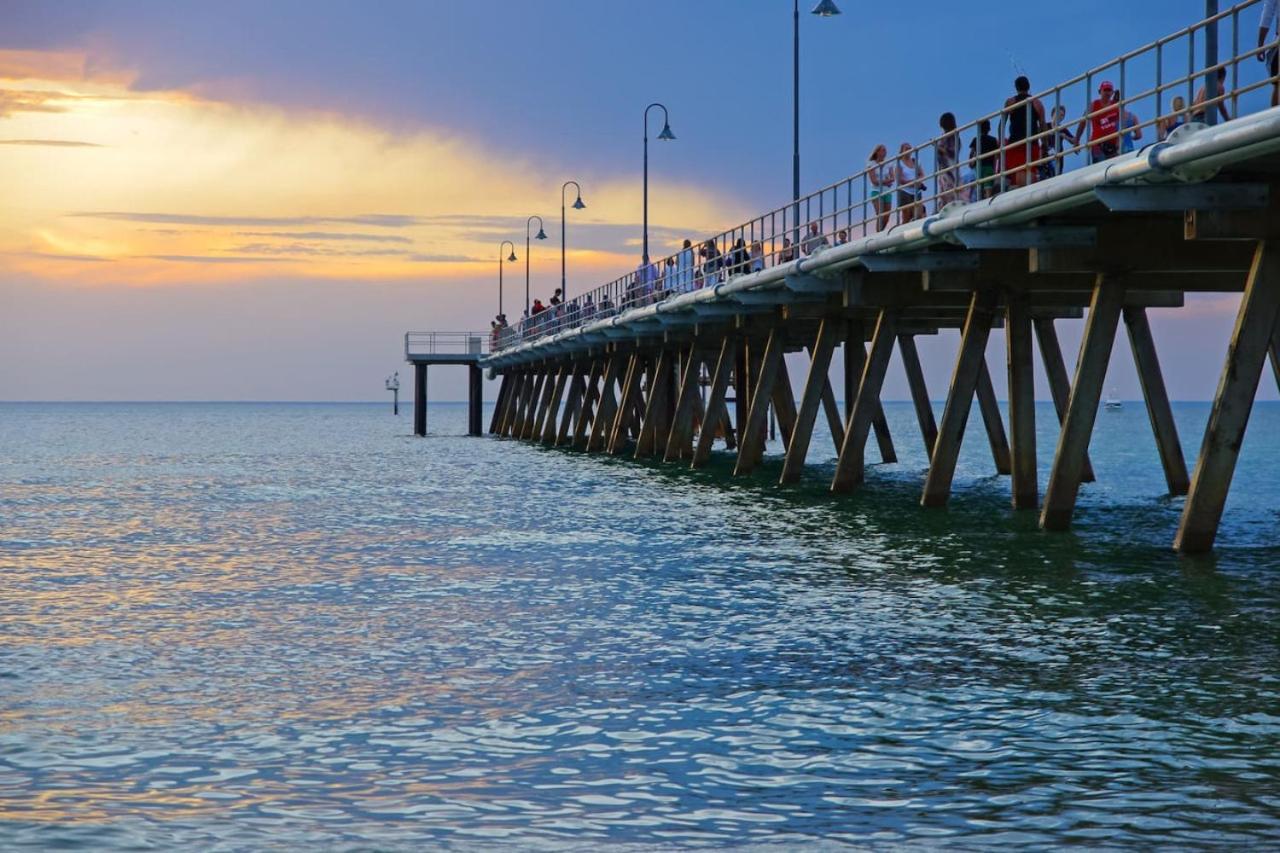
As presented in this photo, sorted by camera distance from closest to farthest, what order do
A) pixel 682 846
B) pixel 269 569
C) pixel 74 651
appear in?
pixel 682 846, pixel 74 651, pixel 269 569

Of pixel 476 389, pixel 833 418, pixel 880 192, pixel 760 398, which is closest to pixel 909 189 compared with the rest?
pixel 880 192

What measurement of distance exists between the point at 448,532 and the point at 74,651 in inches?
446

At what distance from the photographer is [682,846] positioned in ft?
23.4

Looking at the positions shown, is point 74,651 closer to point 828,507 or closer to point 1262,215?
point 1262,215

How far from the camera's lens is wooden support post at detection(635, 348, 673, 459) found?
45406 millimetres

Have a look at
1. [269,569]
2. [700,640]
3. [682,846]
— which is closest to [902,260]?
[269,569]

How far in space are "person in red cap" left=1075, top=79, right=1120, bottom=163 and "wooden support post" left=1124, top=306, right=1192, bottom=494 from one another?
1016 cm

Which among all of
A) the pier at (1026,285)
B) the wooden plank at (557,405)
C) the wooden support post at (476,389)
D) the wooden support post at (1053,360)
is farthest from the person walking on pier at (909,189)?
the wooden support post at (476,389)

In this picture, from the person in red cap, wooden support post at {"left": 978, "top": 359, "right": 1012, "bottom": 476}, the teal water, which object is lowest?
the teal water

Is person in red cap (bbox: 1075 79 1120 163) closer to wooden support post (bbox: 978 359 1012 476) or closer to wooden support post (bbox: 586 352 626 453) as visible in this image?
wooden support post (bbox: 978 359 1012 476)

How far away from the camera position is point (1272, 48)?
14.2 m

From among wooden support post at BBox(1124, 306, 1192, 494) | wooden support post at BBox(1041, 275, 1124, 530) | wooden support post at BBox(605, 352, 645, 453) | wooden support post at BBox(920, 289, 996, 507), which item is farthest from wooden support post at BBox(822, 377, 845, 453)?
wooden support post at BBox(1041, 275, 1124, 530)

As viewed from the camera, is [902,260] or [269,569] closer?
[269,569]

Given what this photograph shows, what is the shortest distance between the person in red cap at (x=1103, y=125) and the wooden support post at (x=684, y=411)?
22.2 metres
